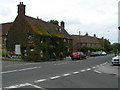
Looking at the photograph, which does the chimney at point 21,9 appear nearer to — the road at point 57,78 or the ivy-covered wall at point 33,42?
the ivy-covered wall at point 33,42

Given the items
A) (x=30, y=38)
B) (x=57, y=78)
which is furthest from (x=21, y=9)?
(x=57, y=78)

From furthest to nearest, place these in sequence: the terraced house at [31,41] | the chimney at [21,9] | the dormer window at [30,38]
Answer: the chimney at [21,9], the dormer window at [30,38], the terraced house at [31,41]

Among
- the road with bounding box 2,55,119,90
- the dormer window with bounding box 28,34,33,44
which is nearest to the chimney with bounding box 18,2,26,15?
the dormer window with bounding box 28,34,33,44

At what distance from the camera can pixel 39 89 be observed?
8.20 m

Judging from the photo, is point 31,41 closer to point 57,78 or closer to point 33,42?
point 33,42

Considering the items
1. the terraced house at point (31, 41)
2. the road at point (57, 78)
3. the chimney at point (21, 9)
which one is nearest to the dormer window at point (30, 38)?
the terraced house at point (31, 41)

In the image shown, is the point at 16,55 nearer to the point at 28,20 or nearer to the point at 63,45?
the point at 28,20

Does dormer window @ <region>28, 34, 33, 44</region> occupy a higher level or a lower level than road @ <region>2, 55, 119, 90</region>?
higher

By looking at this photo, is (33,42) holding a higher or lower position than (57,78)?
higher

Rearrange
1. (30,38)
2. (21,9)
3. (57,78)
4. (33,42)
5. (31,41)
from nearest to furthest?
(57,78) < (33,42) < (31,41) < (30,38) < (21,9)

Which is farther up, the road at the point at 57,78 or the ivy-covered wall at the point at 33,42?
the ivy-covered wall at the point at 33,42

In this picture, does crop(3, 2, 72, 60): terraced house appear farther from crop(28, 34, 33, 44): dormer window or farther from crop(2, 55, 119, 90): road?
crop(2, 55, 119, 90): road

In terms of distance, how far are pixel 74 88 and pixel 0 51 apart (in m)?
34.9

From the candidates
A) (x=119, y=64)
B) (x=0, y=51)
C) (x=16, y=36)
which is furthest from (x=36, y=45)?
(x=119, y=64)
